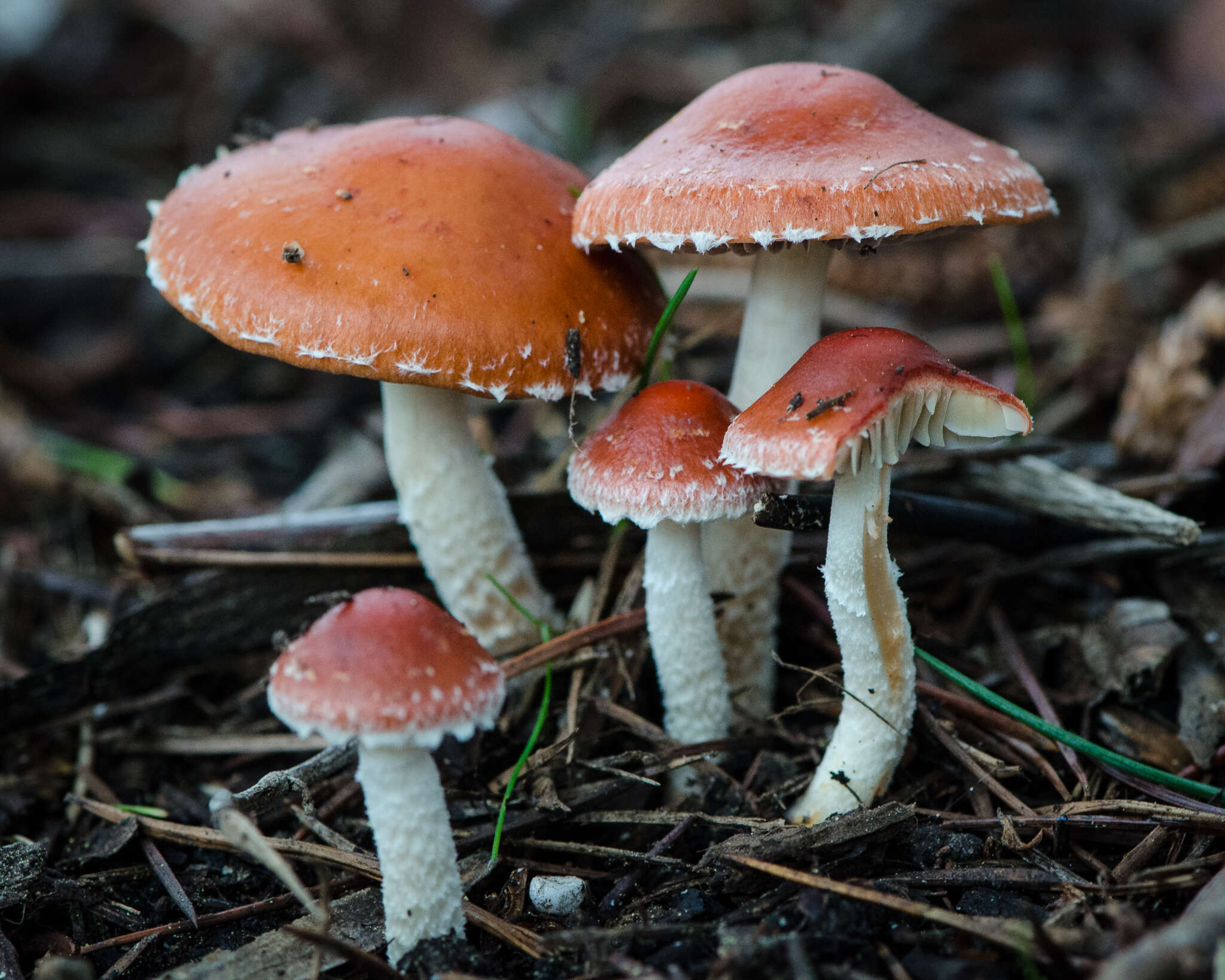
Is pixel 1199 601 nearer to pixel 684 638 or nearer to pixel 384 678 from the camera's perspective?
pixel 684 638

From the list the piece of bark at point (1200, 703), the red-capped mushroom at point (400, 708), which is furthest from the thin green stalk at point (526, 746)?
the piece of bark at point (1200, 703)

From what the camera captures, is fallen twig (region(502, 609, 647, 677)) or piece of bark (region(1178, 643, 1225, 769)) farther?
fallen twig (region(502, 609, 647, 677))

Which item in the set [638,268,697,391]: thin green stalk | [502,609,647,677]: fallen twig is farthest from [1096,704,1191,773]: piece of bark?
[638,268,697,391]: thin green stalk

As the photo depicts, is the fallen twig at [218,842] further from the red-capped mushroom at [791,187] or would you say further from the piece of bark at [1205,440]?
the piece of bark at [1205,440]

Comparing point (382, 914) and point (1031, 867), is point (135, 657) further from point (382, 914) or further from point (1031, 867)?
point (1031, 867)

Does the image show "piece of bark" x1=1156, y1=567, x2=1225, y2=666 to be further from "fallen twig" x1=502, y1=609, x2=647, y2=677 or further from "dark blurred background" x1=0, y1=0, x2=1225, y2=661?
"fallen twig" x1=502, y1=609, x2=647, y2=677

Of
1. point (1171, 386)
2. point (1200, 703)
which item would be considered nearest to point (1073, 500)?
point (1200, 703)

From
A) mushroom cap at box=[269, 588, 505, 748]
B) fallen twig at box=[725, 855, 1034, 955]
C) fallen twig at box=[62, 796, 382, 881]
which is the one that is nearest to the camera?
mushroom cap at box=[269, 588, 505, 748]

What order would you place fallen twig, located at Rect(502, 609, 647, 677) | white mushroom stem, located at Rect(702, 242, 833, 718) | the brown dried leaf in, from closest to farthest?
white mushroom stem, located at Rect(702, 242, 833, 718) < fallen twig, located at Rect(502, 609, 647, 677) < the brown dried leaf
